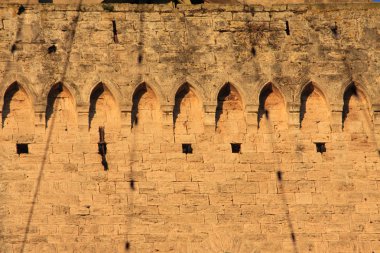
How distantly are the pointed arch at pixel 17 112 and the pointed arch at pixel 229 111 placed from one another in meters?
2.76

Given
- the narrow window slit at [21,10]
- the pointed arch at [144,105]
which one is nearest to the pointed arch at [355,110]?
the pointed arch at [144,105]

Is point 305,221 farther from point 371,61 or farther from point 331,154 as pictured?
point 371,61

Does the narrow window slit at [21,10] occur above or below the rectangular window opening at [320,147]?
above

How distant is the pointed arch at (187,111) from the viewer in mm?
21203

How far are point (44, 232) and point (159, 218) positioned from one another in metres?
1.64

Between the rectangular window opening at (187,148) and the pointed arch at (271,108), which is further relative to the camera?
the pointed arch at (271,108)

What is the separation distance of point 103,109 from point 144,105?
611 millimetres

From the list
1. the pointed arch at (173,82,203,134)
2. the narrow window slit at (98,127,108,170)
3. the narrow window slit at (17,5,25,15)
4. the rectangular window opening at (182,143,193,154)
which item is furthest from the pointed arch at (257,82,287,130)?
the narrow window slit at (17,5,25,15)

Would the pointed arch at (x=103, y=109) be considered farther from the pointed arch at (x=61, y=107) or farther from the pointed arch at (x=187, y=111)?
the pointed arch at (x=187, y=111)

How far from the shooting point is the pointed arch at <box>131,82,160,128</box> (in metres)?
21.2

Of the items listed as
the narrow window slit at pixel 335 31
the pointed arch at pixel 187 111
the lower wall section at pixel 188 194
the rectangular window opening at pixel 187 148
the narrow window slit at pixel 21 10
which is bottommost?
the lower wall section at pixel 188 194

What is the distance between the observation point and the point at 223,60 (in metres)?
21.6

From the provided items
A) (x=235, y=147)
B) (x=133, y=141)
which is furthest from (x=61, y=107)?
(x=235, y=147)

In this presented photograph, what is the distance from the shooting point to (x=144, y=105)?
21297 millimetres
